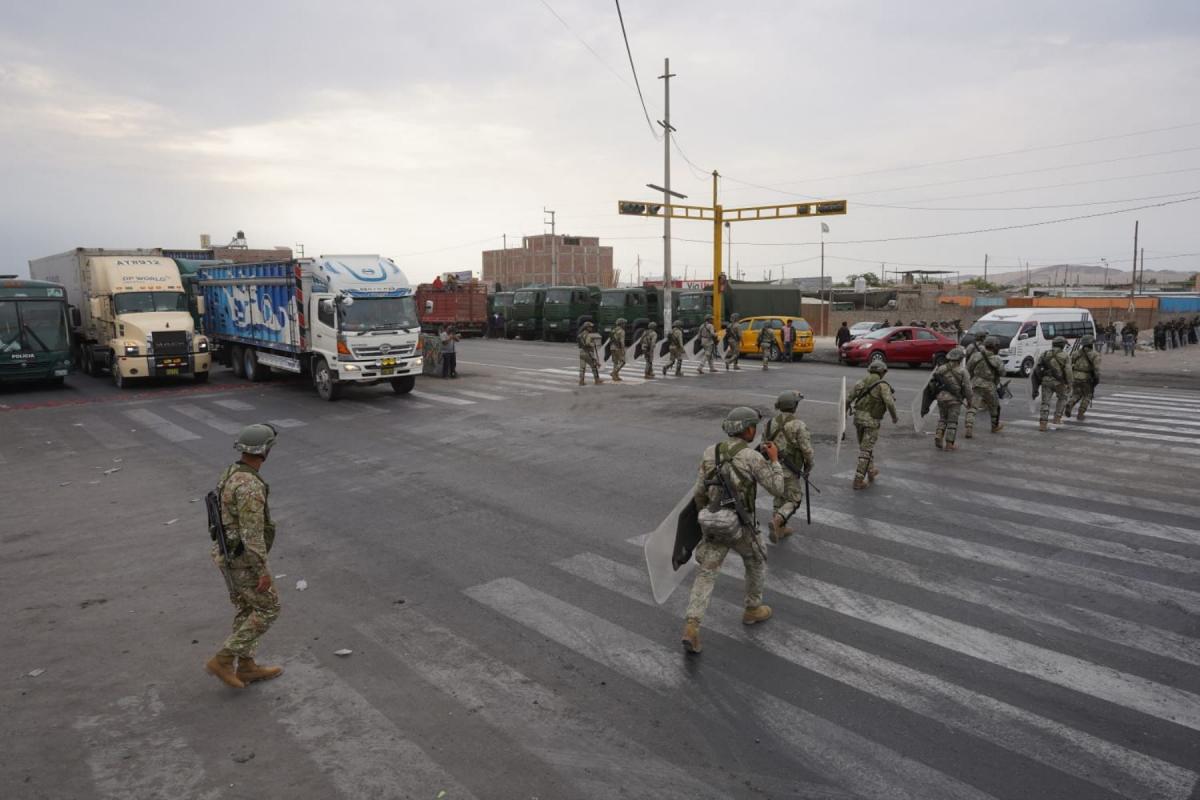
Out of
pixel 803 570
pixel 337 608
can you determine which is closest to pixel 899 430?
pixel 803 570

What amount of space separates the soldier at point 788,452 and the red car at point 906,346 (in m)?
18.1

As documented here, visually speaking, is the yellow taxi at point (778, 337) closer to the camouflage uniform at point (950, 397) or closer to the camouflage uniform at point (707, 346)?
the camouflage uniform at point (707, 346)

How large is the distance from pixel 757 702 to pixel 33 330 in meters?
21.6

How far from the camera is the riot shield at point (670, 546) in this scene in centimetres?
566

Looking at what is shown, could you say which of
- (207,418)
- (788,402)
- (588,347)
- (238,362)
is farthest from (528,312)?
(788,402)

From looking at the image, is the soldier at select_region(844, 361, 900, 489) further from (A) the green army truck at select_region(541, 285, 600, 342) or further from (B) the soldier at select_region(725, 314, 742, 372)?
(A) the green army truck at select_region(541, 285, 600, 342)

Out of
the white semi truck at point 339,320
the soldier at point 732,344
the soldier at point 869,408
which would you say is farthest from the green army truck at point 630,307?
the soldier at point 869,408

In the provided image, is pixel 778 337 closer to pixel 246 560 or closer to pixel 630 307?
pixel 630 307

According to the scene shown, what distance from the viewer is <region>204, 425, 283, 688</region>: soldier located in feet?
16.6

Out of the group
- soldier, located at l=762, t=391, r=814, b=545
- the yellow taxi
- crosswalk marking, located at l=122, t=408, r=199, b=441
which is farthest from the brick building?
soldier, located at l=762, t=391, r=814, b=545

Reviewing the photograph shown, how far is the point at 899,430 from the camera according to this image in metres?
14.1

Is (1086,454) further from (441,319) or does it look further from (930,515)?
(441,319)

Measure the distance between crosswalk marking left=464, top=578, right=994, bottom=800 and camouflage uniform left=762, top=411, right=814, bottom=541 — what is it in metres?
2.72

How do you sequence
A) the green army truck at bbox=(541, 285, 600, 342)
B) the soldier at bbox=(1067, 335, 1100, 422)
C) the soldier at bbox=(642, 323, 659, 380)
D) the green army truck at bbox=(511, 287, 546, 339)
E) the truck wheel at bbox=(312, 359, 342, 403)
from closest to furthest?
the soldier at bbox=(1067, 335, 1100, 422) < the truck wheel at bbox=(312, 359, 342, 403) < the soldier at bbox=(642, 323, 659, 380) < the green army truck at bbox=(541, 285, 600, 342) < the green army truck at bbox=(511, 287, 546, 339)
